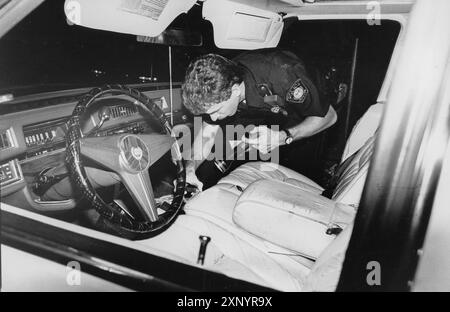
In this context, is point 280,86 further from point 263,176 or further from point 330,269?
point 330,269

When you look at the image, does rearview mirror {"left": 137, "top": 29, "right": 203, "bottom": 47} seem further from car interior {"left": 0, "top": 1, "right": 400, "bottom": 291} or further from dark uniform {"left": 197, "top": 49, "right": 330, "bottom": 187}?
dark uniform {"left": 197, "top": 49, "right": 330, "bottom": 187}

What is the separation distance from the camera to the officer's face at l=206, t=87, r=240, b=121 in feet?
6.44

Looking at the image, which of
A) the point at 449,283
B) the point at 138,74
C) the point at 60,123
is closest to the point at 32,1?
the point at 60,123

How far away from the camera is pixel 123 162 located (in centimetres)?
134

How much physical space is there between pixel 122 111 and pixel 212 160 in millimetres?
815

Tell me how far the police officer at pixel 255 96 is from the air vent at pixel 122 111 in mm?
490

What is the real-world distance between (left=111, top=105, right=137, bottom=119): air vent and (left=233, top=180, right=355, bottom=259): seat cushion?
1.16 metres

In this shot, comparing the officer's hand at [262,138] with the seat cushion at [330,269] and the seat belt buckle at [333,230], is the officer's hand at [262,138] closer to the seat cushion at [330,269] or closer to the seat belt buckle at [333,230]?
the seat belt buckle at [333,230]

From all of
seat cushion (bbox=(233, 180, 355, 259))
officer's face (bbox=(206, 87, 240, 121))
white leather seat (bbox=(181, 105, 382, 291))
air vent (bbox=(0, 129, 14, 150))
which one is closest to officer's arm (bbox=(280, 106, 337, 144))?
officer's face (bbox=(206, 87, 240, 121))

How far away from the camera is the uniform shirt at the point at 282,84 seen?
7.47 ft

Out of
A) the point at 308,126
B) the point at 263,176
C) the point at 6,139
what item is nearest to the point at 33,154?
the point at 6,139

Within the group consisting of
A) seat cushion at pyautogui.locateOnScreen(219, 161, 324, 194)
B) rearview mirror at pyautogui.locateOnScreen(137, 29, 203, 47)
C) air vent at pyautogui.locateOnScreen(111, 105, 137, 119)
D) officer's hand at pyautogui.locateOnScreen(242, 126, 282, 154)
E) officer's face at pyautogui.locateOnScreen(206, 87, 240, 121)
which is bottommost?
seat cushion at pyautogui.locateOnScreen(219, 161, 324, 194)

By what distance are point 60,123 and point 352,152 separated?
5.85 feet

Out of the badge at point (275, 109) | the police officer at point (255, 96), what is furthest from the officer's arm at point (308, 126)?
the badge at point (275, 109)
